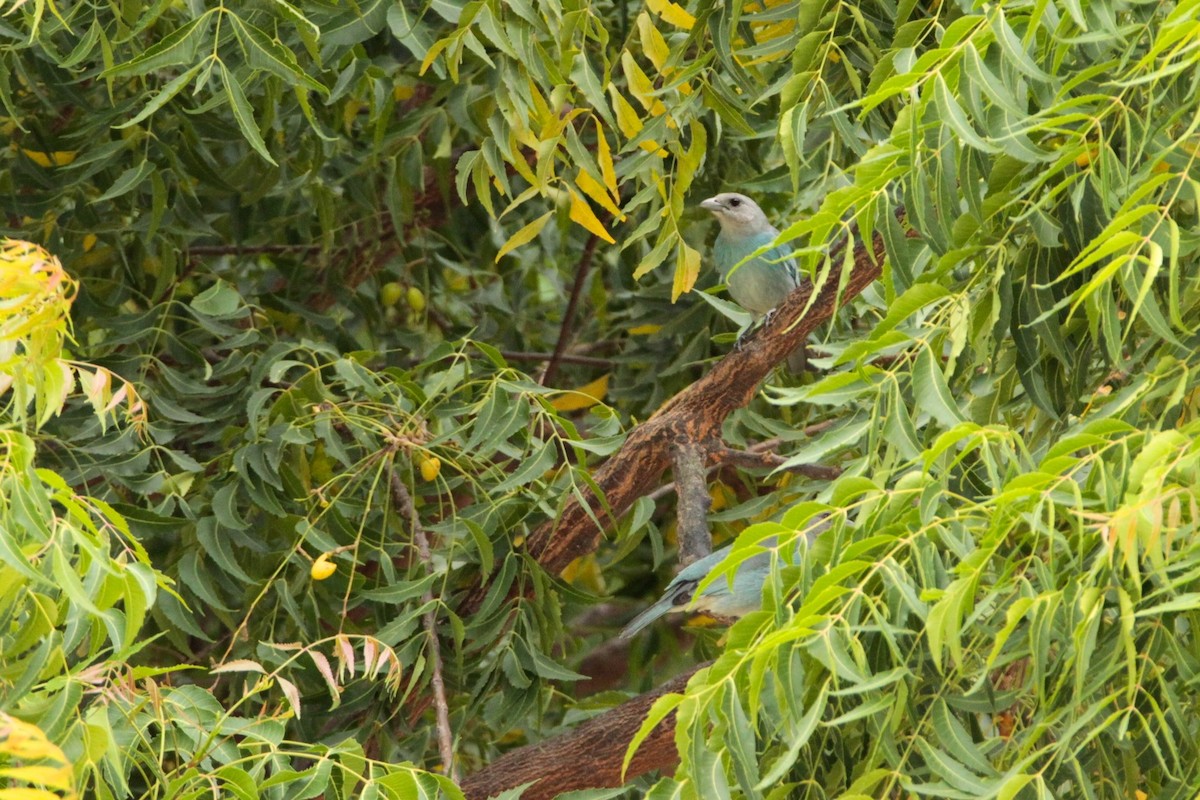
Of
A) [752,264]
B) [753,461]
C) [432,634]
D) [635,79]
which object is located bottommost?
[432,634]

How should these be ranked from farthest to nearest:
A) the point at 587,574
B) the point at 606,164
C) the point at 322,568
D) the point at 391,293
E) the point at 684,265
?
the point at 587,574 < the point at 391,293 < the point at 684,265 < the point at 606,164 < the point at 322,568

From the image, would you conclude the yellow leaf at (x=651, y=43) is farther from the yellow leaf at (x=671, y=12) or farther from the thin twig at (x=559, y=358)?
the thin twig at (x=559, y=358)

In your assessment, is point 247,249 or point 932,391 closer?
point 932,391

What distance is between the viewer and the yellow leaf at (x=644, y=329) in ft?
17.1

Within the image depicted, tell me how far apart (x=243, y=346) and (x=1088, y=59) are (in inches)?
103

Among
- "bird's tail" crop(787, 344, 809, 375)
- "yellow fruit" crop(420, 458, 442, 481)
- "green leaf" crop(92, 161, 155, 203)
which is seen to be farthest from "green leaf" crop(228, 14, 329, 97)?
"bird's tail" crop(787, 344, 809, 375)

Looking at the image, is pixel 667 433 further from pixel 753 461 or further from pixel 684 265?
pixel 684 265

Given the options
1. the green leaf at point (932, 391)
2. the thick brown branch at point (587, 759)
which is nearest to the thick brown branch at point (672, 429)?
the thick brown branch at point (587, 759)

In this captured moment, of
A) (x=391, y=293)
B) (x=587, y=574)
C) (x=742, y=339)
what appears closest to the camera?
(x=742, y=339)

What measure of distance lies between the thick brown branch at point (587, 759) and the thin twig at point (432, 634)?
200 millimetres

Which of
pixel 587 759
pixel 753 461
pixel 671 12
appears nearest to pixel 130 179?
pixel 671 12

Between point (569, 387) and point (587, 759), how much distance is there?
2104 mm

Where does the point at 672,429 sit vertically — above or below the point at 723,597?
above

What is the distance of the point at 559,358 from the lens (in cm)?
546
